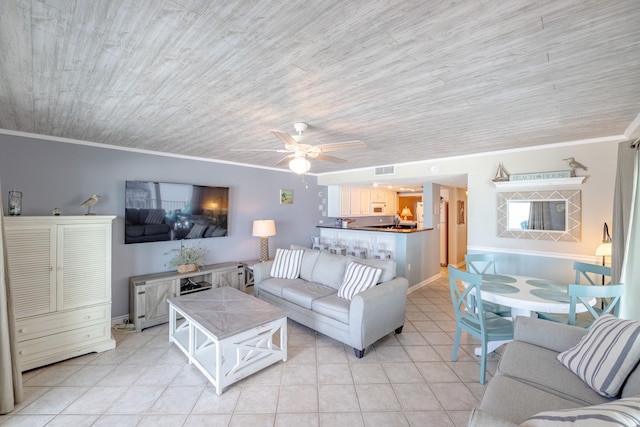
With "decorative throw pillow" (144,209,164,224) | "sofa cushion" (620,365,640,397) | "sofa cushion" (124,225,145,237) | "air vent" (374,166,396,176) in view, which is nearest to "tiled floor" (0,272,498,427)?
"sofa cushion" (620,365,640,397)

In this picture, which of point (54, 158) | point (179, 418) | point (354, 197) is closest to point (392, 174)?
point (354, 197)

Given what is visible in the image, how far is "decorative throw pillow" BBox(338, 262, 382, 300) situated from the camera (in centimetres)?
303

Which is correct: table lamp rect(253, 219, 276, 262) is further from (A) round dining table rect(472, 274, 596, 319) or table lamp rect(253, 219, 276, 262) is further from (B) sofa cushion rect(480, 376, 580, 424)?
(B) sofa cushion rect(480, 376, 580, 424)

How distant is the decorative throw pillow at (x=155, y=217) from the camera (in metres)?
3.71

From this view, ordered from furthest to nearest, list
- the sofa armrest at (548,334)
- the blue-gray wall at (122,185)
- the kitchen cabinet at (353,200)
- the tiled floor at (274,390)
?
the kitchen cabinet at (353,200) < the blue-gray wall at (122,185) < the tiled floor at (274,390) < the sofa armrest at (548,334)

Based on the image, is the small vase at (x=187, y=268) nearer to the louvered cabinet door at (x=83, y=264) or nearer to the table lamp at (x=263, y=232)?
the louvered cabinet door at (x=83, y=264)

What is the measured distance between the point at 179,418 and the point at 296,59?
8.54 feet

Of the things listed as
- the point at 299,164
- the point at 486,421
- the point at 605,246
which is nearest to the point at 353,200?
the point at 299,164

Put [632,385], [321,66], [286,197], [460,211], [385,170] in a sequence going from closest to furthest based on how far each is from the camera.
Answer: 1. [632,385]
2. [321,66]
3. [385,170]
4. [286,197]
5. [460,211]

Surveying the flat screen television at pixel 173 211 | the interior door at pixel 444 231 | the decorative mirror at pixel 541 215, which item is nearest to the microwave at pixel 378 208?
the interior door at pixel 444 231

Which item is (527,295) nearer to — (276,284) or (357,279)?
(357,279)

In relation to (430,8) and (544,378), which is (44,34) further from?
(544,378)

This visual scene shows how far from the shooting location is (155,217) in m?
3.77

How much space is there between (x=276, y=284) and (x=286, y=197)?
231 centimetres
